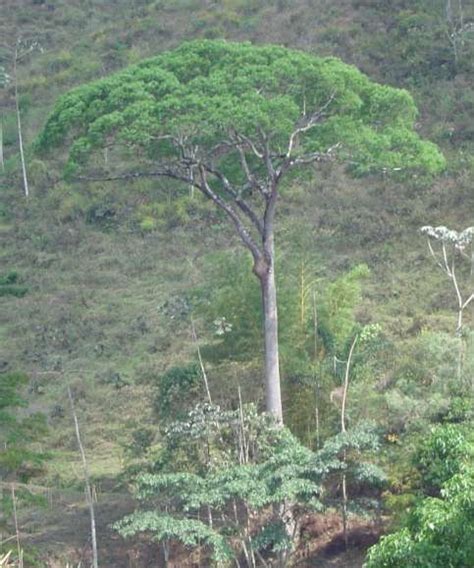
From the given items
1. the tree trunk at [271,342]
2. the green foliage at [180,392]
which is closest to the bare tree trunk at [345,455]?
the tree trunk at [271,342]

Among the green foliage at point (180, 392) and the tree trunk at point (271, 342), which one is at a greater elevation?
the tree trunk at point (271, 342)

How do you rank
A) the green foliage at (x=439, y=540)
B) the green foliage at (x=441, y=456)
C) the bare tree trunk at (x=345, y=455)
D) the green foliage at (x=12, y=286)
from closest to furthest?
1. the green foliage at (x=439, y=540)
2. the green foliage at (x=441, y=456)
3. the bare tree trunk at (x=345, y=455)
4. the green foliage at (x=12, y=286)

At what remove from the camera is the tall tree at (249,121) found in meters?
16.6

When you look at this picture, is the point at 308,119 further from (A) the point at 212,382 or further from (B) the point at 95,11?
(B) the point at 95,11

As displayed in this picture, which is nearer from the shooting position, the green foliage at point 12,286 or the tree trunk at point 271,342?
the tree trunk at point 271,342

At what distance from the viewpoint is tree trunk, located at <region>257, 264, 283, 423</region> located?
1673 cm

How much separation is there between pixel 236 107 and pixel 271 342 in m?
3.28

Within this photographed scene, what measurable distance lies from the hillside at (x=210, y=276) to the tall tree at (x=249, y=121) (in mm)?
1464

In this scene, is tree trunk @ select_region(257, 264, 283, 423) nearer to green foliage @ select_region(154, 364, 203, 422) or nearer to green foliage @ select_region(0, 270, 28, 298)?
green foliage @ select_region(154, 364, 203, 422)

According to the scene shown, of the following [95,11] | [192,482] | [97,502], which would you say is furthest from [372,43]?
[192,482]

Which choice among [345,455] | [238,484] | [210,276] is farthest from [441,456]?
[210,276]

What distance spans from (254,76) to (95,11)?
107 feet

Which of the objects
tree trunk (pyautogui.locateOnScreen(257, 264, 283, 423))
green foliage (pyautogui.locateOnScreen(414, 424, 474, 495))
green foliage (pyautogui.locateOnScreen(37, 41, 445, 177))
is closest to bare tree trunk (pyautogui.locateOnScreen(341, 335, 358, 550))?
tree trunk (pyautogui.locateOnScreen(257, 264, 283, 423))

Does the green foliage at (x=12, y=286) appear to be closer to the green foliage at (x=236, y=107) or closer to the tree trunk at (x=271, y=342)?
the green foliage at (x=236, y=107)
